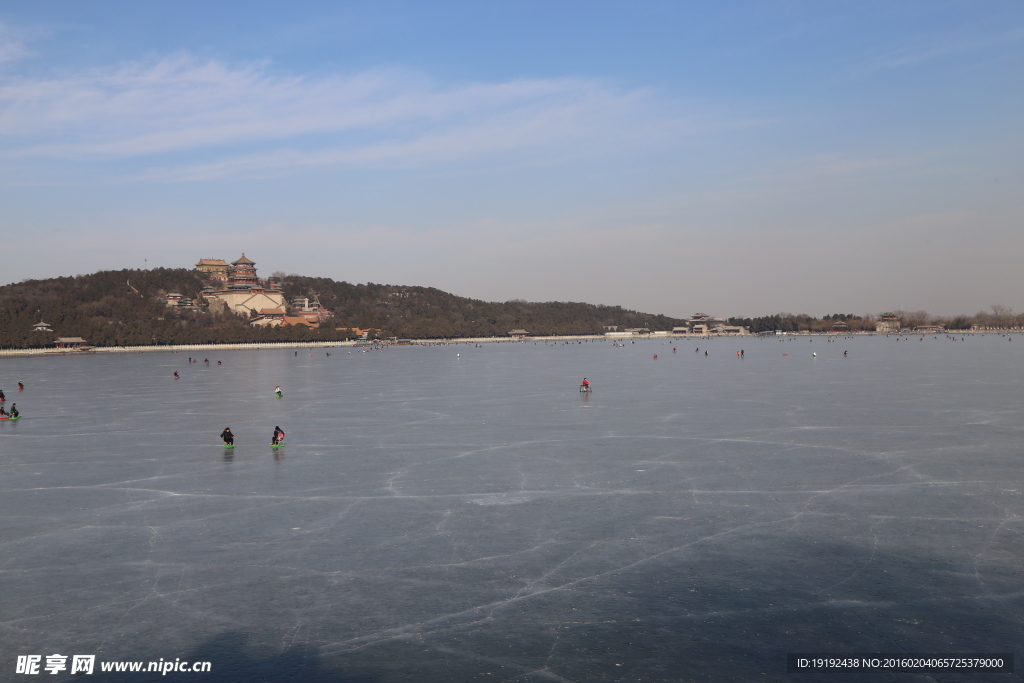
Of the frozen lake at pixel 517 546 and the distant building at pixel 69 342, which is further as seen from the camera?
the distant building at pixel 69 342

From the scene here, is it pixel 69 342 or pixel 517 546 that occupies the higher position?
pixel 69 342

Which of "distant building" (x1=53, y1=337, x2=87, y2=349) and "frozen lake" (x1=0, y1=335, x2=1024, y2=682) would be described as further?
"distant building" (x1=53, y1=337, x2=87, y2=349)

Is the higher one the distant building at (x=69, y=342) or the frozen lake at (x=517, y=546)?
the distant building at (x=69, y=342)

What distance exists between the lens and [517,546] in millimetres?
17969

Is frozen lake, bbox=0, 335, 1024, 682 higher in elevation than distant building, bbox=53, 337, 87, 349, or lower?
lower

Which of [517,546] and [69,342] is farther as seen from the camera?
[69,342]

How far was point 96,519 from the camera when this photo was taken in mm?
20859

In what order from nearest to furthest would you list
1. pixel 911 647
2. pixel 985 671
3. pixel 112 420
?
pixel 985 671
pixel 911 647
pixel 112 420

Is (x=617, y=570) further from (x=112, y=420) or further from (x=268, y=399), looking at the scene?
(x=268, y=399)

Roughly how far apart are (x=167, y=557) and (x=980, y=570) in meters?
17.0

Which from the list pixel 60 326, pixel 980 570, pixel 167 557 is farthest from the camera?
pixel 60 326

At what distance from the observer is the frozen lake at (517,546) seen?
1273 cm

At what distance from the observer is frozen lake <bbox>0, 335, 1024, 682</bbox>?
12.7m

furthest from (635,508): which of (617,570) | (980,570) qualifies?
(980,570)
